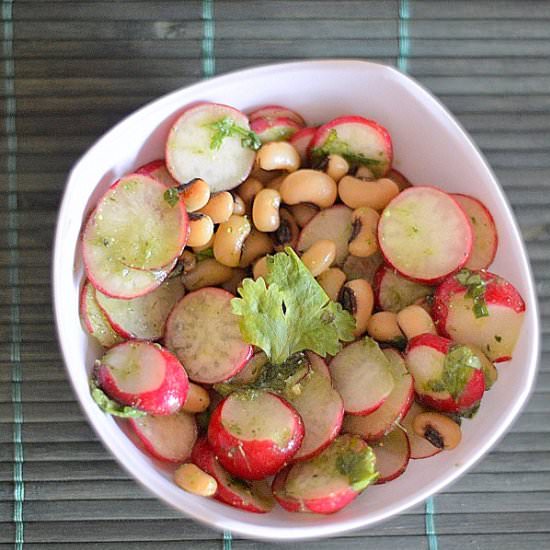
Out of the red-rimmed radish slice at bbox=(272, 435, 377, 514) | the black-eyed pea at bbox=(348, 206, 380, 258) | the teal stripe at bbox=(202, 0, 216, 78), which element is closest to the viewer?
the red-rimmed radish slice at bbox=(272, 435, 377, 514)

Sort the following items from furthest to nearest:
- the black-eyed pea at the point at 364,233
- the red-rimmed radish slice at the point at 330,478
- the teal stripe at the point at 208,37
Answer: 1. the teal stripe at the point at 208,37
2. the black-eyed pea at the point at 364,233
3. the red-rimmed radish slice at the point at 330,478

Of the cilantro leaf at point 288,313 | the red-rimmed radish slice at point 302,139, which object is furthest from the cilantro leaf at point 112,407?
the red-rimmed radish slice at point 302,139

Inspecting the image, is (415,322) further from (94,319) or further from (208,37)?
(208,37)

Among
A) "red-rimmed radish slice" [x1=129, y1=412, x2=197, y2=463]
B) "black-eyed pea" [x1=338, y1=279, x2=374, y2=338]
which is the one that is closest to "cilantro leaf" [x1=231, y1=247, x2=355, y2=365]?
"black-eyed pea" [x1=338, y1=279, x2=374, y2=338]

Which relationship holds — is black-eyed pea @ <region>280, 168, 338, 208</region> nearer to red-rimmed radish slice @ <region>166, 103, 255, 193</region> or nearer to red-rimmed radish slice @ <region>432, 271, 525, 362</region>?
red-rimmed radish slice @ <region>166, 103, 255, 193</region>

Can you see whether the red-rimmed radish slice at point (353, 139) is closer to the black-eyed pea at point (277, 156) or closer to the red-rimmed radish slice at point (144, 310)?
the black-eyed pea at point (277, 156)

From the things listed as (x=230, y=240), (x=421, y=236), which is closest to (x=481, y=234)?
(x=421, y=236)
